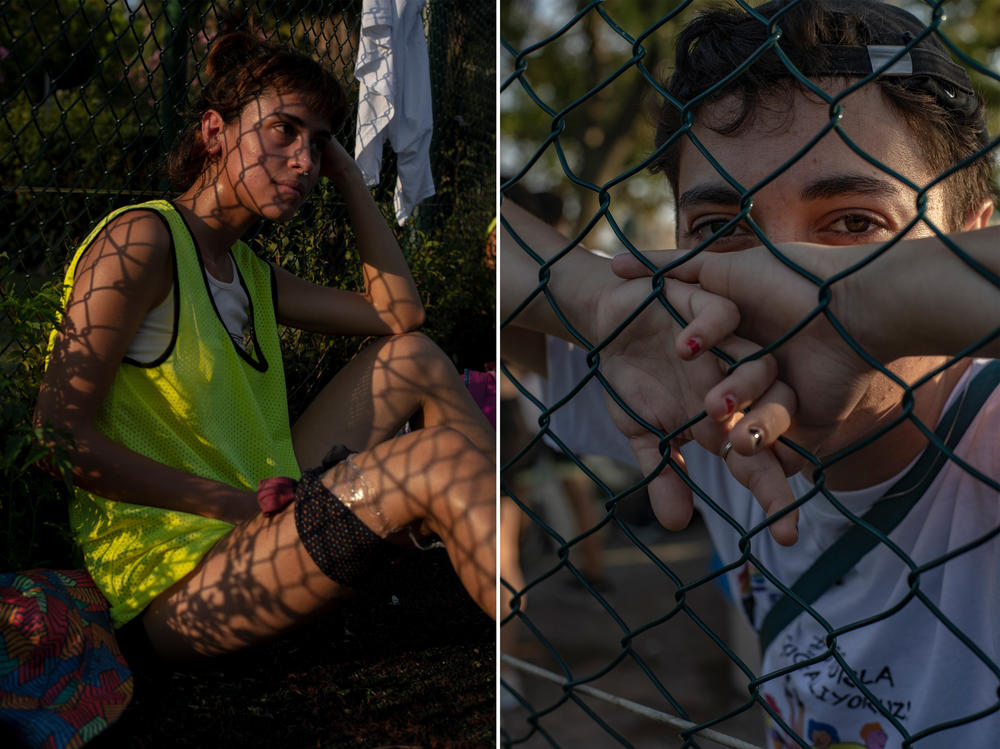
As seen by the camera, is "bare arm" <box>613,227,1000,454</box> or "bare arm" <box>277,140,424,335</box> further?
"bare arm" <box>277,140,424,335</box>

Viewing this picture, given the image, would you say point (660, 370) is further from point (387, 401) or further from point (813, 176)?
point (387, 401)

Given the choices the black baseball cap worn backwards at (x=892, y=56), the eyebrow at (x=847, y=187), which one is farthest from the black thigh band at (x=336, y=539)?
the black baseball cap worn backwards at (x=892, y=56)

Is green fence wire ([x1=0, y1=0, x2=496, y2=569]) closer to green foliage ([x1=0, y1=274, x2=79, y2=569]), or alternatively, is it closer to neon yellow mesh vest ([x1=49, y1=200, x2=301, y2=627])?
green foliage ([x1=0, y1=274, x2=79, y2=569])

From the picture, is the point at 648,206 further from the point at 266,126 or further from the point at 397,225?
the point at 266,126

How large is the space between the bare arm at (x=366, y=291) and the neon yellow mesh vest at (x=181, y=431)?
369 mm

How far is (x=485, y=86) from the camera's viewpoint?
22.4 feet

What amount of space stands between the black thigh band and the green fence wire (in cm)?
58

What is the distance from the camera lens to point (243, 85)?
274 centimetres

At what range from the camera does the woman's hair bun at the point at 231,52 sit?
9.34 feet

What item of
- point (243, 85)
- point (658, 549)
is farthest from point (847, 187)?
point (658, 549)

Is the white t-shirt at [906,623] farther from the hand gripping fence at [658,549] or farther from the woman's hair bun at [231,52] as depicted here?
the woman's hair bun at [231,52]

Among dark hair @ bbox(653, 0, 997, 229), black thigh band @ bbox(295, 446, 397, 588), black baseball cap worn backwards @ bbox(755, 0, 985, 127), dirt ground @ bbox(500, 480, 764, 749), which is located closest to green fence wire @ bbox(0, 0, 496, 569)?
black thigh band @ bbox(295, 446, 397, 588)

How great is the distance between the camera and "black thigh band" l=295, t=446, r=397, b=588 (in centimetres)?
199

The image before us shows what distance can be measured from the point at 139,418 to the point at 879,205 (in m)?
1.86
